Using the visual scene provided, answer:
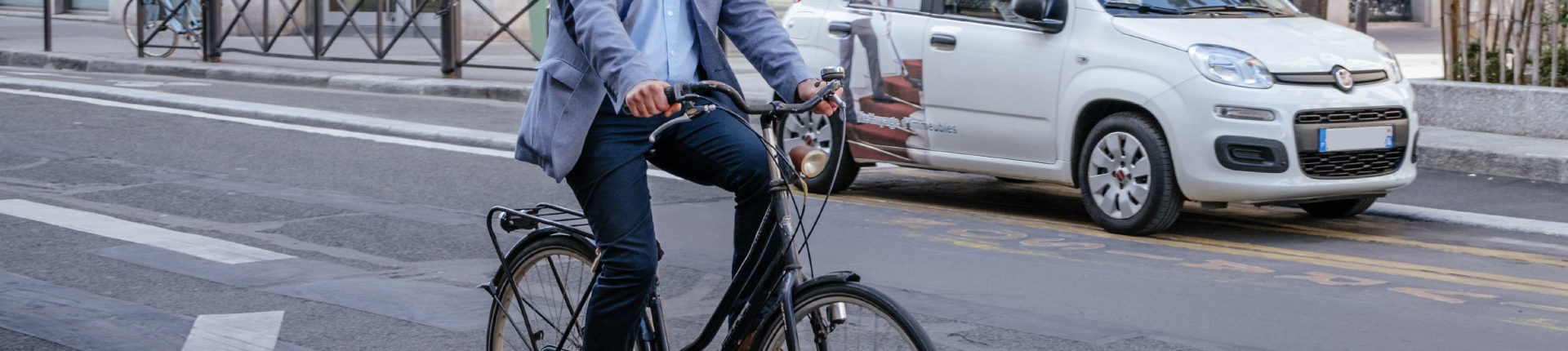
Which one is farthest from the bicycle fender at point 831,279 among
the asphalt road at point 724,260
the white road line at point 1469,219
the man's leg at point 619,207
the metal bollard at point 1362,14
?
the metal bollard at point 1362,14

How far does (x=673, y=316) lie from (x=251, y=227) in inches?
109

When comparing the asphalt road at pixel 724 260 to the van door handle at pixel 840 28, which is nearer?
the asphalt road at pixel 724 260

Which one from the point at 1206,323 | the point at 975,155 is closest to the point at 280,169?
the point at 975,155

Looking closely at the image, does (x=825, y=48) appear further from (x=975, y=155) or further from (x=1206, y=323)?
(x=1206, y=323)

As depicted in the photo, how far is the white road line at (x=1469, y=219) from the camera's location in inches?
299

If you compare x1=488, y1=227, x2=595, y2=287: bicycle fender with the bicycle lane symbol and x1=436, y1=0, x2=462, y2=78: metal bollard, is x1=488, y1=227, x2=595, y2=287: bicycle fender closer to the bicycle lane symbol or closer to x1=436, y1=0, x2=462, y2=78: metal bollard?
the bicycle lane symbol

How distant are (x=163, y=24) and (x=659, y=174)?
12196mm

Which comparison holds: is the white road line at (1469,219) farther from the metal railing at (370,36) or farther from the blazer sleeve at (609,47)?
the metal railing at (370,36)

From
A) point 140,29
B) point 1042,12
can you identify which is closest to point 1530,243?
point 1042,12

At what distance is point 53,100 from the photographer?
45.0ft

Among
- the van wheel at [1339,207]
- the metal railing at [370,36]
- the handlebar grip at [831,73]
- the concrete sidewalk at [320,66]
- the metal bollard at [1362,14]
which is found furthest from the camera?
the metal bollard at [1362,14]

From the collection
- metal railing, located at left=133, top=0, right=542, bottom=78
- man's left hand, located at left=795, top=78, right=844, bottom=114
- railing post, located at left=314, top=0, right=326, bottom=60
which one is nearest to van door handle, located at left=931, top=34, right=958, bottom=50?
man's left hand, located at left=795, top=78, right=844, bottom=114

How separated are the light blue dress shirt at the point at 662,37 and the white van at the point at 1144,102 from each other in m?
4.18

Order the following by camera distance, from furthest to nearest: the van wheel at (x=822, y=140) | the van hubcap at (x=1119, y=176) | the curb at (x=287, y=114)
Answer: the curb at (x=287, y=114) < the van wheel at (x=822, y=140) < the van hubcap at (x=1119, y=176)
